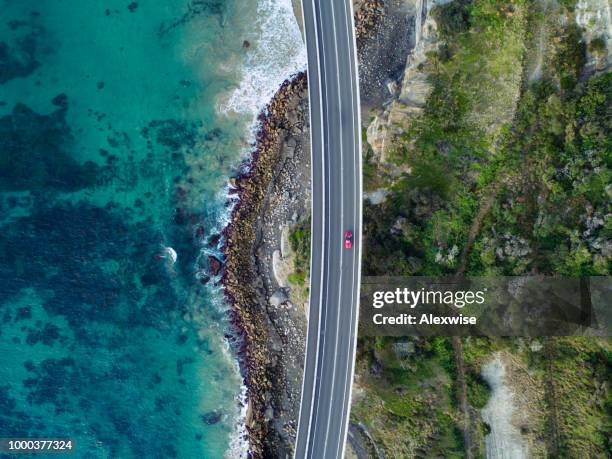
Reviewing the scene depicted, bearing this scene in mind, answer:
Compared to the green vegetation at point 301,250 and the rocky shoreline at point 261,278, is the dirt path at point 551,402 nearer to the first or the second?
the green vegetation at point 301,250

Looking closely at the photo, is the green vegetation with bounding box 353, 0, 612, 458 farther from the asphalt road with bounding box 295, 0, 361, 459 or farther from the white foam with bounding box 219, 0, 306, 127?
the white foam with bounding box 219, 0, 306, 127

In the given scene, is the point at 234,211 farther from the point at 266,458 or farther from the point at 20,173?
the point at 266,458

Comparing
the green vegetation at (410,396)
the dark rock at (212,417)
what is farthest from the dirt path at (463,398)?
the dark rock at (212,417)

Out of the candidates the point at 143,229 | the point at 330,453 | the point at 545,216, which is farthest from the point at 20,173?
the point at 545,216

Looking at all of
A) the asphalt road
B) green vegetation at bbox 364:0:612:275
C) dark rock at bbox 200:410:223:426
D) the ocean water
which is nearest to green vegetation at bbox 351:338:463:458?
the asphalt road

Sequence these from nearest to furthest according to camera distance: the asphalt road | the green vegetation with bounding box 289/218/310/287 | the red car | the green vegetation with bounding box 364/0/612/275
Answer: the green vegetation with bounding box 364/0/612/275 < the red car < the asphalt road < the green vegetation with bounding box 289/218/310/287
